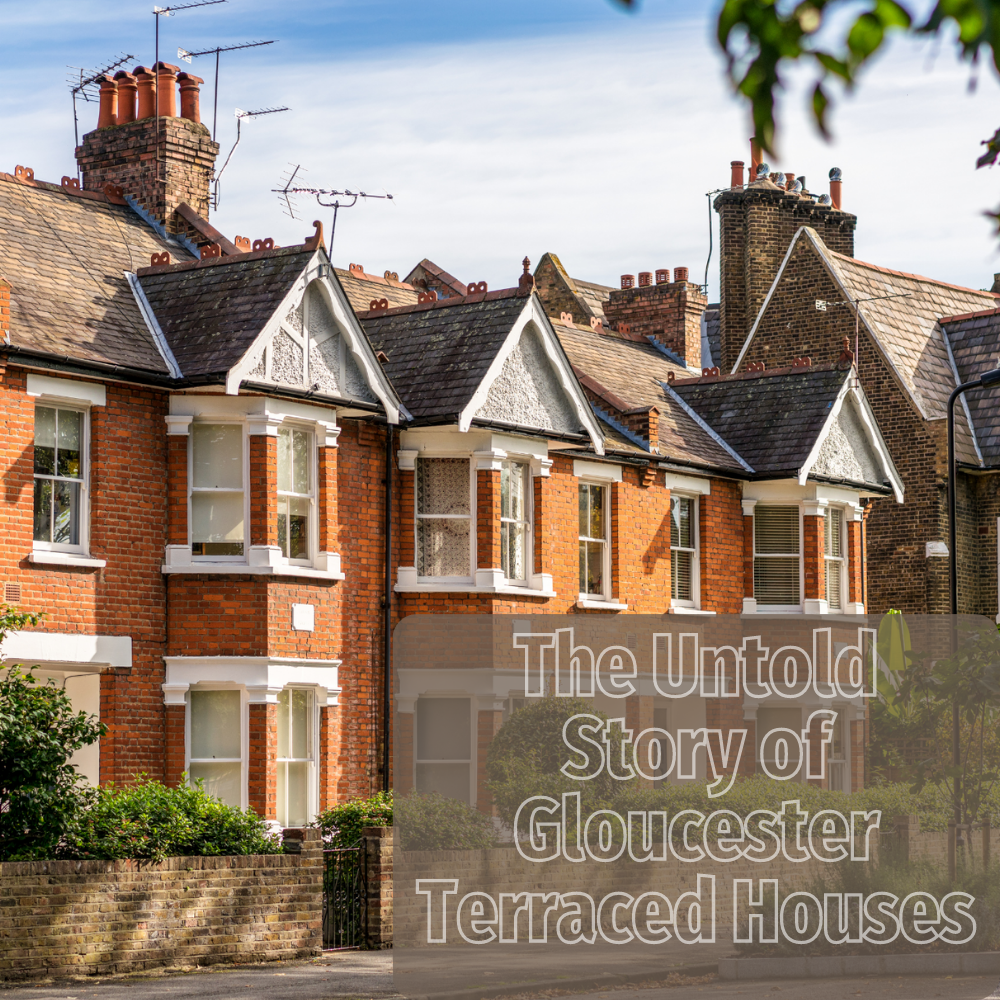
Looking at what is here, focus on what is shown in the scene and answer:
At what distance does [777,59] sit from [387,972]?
13151 millimetres

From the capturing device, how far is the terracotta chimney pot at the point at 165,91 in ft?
86.8

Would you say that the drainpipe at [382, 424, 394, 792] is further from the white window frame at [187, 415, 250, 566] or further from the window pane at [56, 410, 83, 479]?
the window pane at [56, 410, 83, 479]

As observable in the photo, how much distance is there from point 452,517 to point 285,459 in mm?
2970

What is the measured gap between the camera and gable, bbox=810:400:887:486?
97.0 feet

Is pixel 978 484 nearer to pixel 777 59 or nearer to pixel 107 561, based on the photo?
pixel 107 561

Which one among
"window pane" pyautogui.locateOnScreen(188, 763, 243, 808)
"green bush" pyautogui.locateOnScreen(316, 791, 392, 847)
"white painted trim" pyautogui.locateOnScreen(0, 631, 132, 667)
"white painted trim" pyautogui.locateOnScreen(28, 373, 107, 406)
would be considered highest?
"white painted trim" pyautogui.locateOnScreen(28, 373, 107, 406)

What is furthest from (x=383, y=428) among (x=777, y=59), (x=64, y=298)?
(x=777, y=59)

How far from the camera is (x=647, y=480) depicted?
27.5 m

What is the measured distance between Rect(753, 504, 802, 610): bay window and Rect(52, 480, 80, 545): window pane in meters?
13.1

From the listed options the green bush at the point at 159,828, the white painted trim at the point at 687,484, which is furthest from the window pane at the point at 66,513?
the white painted trim at the point at 687,484

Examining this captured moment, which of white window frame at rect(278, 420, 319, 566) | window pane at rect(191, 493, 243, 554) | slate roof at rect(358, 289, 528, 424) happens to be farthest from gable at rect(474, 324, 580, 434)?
window pane at rect(191, 493, 243, 554)

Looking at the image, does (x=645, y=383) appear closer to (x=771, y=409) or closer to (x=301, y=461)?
(x=771, y=409)

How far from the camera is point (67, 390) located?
67.0 ft

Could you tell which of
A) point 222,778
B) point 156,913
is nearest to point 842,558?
point 222,778
